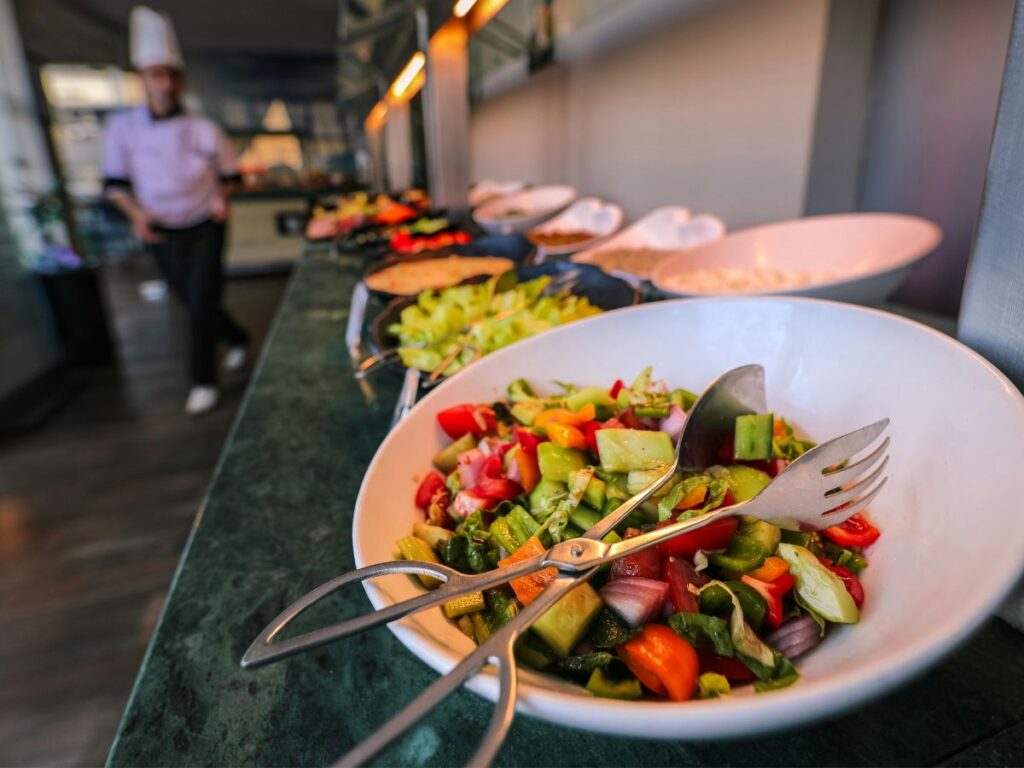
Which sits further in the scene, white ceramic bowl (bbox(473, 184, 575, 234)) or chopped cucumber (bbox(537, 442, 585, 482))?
white ceramic bowl (bbox(473, 184, 575, 234))

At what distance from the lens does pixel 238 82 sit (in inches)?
345

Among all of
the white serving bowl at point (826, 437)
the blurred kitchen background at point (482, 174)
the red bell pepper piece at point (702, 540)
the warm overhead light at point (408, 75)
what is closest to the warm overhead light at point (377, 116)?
the blurred kitchen background at point (482, 174)

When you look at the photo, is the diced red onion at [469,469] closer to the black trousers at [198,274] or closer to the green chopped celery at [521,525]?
the green chopped celery at [521,525]

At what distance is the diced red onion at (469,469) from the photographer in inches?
20.4

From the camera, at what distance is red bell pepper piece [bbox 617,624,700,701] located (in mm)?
315

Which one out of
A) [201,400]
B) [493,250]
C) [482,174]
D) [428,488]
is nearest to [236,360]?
[201,400]

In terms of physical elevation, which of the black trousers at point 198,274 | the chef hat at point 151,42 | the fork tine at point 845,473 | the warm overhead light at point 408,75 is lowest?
the black trousers at point 198,274

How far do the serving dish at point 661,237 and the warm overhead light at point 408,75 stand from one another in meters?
0.96

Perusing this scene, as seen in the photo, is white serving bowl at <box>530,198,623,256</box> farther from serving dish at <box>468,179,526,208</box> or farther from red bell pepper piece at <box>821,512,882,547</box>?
red bell pepper piece at <box>821,512,882,547</box>

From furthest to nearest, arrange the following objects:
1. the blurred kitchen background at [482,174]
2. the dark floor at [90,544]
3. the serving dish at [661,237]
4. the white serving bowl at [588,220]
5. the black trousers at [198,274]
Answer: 1. the black trousers at [198,274]
2. the white serving bowl at [588,220]
3. the serving dish at [661,237]
4. the blurred kitchen background at [482,174]
5. the dark floor at [90,544]

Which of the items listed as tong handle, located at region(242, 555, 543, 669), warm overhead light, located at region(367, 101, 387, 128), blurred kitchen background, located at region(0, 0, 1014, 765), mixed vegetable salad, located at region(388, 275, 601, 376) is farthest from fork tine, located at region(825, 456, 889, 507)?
warm overhead light, located at region(367, 101, 387, 128)

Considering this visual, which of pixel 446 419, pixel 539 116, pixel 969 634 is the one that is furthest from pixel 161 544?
pixel 539 116

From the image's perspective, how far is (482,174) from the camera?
4984 mm

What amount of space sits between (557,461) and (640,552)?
0.38 feet
